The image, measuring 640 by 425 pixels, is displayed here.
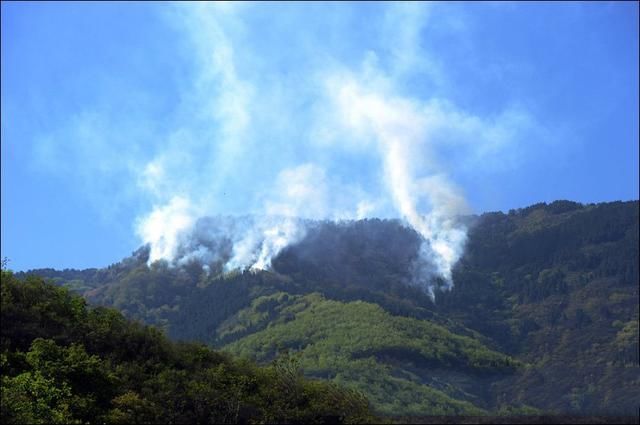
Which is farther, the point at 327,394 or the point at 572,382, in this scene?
the point at 572,382

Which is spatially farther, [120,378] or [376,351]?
[376,351]

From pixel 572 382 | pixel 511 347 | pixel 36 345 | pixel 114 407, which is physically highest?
pixel 511 347

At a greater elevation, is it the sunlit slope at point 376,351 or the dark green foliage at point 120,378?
the sunlit slope at point 376,351

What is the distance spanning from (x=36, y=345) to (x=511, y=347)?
171099 millimetres

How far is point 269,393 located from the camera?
31.8m

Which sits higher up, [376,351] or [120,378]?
[376,351]

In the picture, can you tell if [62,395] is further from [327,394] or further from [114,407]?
[327,394]

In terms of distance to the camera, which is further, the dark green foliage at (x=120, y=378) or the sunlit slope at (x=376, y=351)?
the sunlit slope at (x=376, y=351)

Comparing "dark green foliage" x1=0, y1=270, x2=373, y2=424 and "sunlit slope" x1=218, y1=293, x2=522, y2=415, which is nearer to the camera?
"dark green foliage" x1=0, y1=270, x2=373, y2=424

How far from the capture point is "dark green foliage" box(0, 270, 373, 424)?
28078mm

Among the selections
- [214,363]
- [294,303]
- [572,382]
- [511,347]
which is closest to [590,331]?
[511,347]

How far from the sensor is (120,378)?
99.1 ft

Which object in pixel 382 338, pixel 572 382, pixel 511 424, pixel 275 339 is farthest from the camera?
pixel 275 339

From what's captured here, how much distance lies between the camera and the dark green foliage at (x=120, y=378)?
2808 cm
